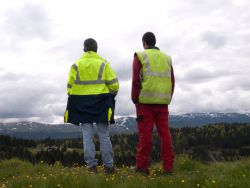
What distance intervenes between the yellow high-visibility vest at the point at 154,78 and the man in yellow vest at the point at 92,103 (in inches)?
29.8

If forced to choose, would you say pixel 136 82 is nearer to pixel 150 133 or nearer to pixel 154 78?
pixel 154 78

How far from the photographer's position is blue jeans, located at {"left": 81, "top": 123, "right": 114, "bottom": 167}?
8.86m

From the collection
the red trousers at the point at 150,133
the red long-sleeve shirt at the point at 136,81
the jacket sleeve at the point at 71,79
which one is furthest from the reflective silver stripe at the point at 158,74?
the jacket sleeve at the point at 71,79

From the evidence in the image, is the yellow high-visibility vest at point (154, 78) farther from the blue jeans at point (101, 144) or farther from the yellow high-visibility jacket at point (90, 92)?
the blue jeans at point (101, 144)

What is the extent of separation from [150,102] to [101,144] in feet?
5.18

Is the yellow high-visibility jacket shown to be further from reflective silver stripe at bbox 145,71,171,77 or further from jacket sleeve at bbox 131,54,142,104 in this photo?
reflective silver stripe at bbox 145,71,171,77

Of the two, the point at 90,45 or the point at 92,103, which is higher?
the point at 90,45

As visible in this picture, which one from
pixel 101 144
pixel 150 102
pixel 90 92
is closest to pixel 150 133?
pixel 150 102

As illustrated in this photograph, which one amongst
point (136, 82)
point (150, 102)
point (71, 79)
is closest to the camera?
point (150, 102)

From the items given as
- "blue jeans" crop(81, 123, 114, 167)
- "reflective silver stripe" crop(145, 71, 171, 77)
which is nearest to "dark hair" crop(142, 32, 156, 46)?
"reflective silver stripe" crop(145, 71, 171, 77)

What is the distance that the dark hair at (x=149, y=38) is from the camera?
9.29 metres

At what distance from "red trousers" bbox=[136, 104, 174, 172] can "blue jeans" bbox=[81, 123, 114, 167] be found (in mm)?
747

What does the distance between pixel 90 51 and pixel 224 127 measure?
193276 millimetres

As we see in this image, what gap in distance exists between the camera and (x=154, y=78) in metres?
8.81
